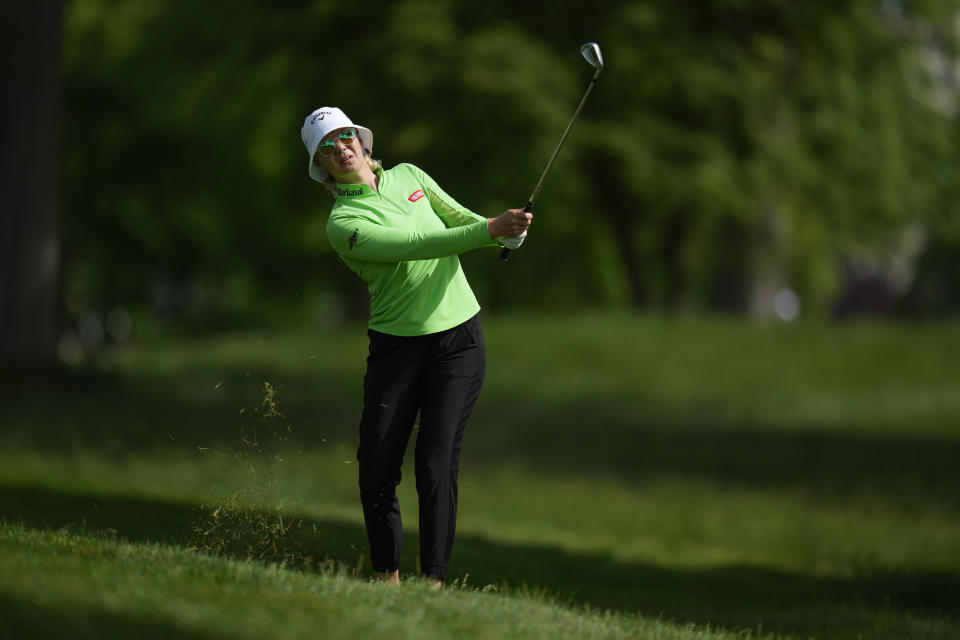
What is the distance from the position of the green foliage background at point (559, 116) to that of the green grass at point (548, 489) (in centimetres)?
308

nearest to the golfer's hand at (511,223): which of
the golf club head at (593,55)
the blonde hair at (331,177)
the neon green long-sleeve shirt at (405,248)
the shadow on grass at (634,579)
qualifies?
the neon green long-sleeve shirt at (405,248)

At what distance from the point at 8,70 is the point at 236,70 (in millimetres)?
12065

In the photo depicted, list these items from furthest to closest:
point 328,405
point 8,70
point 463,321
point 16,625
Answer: point 328,405
point 8,70
point 463,321
point 16,625

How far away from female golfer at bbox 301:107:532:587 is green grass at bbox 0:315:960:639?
1.33 ft

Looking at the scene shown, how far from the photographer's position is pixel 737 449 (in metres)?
17.0

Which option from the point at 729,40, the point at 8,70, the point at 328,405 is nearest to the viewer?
the point at 8,70

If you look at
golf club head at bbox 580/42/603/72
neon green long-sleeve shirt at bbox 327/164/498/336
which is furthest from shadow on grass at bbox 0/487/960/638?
golf club head at bbox 580/42/603/72

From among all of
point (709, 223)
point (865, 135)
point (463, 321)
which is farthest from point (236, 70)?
point (463, 321)

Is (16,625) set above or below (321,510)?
above

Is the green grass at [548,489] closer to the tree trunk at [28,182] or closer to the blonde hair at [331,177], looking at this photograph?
the tree trunk at [28,182]

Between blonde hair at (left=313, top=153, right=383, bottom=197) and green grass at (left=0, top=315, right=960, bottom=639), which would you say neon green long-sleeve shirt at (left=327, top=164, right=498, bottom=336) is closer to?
blonde hair at (left=313, top=153, right=383, bottom=197)

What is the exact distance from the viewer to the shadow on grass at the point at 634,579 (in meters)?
7.98

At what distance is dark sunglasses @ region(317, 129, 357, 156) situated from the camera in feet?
19.9

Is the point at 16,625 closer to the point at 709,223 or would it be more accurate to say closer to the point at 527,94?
the point at 527,94
